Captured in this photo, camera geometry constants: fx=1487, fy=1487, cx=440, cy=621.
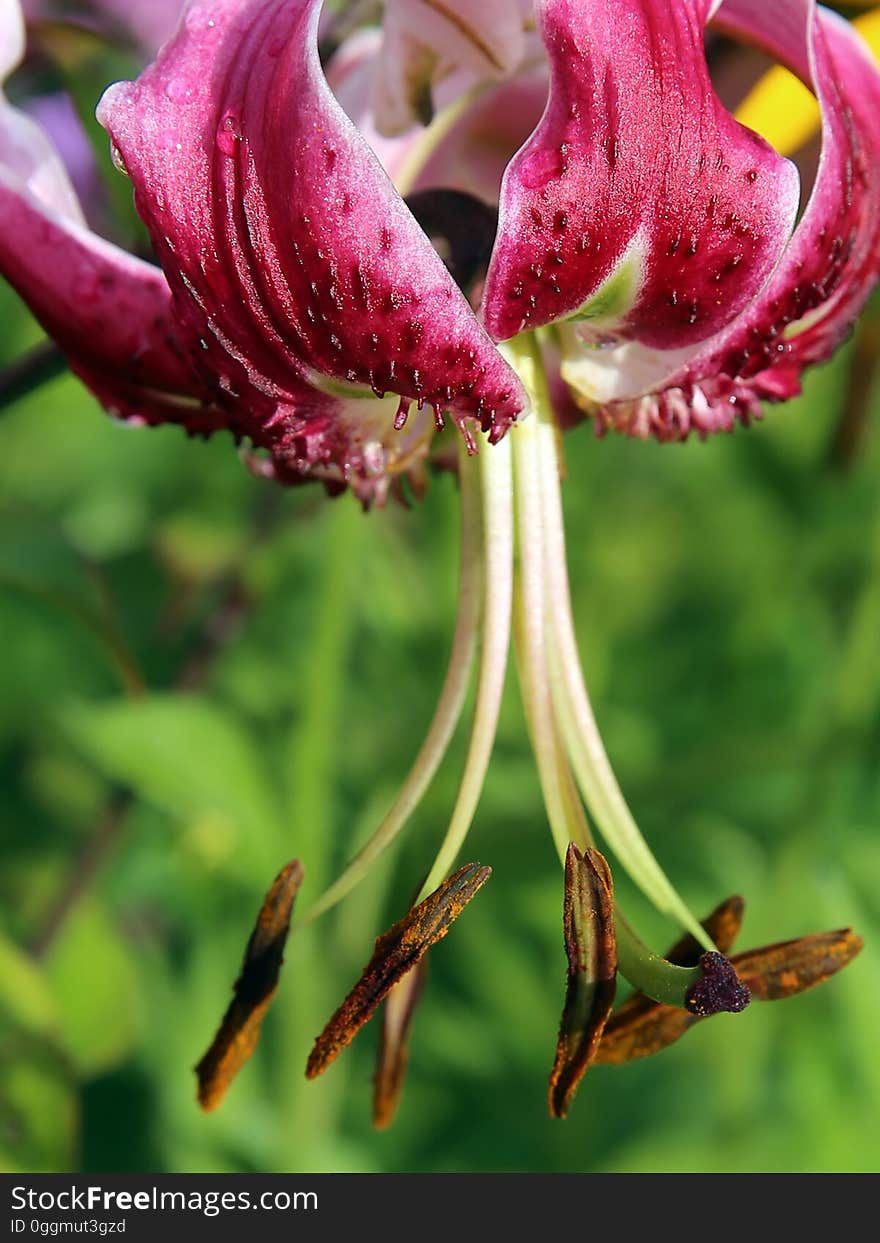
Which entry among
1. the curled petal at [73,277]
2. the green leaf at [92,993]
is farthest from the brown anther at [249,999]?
the green leaf at [92,993]

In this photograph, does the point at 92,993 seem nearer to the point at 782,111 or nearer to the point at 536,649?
the point at 536,649

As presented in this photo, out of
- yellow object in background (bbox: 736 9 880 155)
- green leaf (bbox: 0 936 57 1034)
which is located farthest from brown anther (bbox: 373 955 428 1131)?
yellow object in background (bbox: 736 9 880 155)

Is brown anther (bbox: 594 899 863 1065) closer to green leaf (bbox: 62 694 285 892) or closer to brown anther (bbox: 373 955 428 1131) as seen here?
brown anther (bbox: 373 955 428 1131)

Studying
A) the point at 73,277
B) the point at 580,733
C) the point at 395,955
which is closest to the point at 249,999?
the point at 395,955

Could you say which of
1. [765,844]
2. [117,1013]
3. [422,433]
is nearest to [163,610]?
[117,1013]

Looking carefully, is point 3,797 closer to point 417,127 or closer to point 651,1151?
point 651,1151
